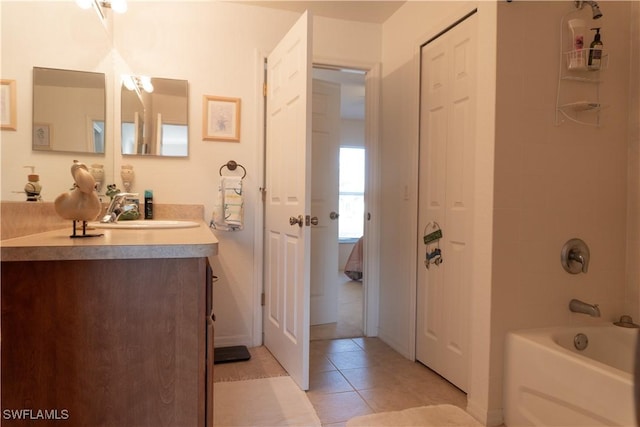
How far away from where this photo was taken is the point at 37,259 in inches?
35.4

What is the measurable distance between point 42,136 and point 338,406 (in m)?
1.74

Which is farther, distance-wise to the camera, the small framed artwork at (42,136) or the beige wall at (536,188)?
the beige wall at (536,188)

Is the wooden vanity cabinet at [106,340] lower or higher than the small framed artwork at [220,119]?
lower

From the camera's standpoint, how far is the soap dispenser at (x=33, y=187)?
4.02 ft

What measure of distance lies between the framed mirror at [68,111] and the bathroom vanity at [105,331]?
58cm

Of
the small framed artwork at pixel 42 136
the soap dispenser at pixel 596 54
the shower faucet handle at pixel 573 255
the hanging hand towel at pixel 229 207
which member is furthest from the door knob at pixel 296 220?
the soap dispenser at pixel 596 54

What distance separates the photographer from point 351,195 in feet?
21.6

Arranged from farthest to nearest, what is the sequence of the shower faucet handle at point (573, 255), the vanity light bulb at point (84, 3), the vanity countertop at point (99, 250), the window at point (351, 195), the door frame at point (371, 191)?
the window at point (351, 195)
the door frame at point (371, 191)
the shower faucet handle at point (573, 255)
the vanity light bulb at point (84, 3)
the vanity countertop at point (99, 250)

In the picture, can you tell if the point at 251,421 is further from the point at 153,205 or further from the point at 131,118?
the point at 131,118

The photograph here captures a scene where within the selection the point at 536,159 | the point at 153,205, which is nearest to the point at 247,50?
the point at 153,205

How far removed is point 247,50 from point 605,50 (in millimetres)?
2105

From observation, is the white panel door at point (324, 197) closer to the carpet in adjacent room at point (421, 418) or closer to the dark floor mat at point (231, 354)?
the dark floor mat at point (231, 354)

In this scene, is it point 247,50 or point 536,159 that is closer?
point 536,159

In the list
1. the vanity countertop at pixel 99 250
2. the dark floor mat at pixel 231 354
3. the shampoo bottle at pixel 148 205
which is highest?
the shampoo bottle at pixel 148 205
